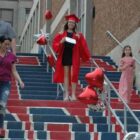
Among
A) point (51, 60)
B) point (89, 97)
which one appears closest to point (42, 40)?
point (51, 60)

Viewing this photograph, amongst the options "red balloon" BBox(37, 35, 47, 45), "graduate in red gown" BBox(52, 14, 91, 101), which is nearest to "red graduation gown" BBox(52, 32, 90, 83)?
"graduate in red gown" BBox(52, 14, 91, 101)

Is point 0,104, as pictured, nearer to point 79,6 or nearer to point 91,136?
point 91,136

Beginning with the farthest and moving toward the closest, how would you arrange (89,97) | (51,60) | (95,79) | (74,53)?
1. (51,60)
2. (74,53)
3. (95,79)
4. (89,97)

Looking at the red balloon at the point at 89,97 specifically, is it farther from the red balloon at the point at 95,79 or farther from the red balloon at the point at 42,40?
the red balloon at the point at 42,40

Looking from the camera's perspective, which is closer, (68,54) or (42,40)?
(68,54)

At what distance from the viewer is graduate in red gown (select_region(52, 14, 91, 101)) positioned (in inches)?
492

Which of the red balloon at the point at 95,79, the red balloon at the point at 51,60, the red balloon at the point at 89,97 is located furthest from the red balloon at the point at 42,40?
the red balloon at the point at 89,97

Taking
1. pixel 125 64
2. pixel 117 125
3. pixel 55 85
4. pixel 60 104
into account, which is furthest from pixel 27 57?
pixel 117 125

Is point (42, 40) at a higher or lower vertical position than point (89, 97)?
higher

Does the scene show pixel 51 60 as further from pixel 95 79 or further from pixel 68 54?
pixel 95 79

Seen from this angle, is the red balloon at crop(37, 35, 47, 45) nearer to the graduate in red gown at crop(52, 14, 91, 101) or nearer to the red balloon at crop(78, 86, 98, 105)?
the graduate in red gown at crop(52, 14, 91, 101)

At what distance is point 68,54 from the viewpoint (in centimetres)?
1273

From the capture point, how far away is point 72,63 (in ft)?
41.5

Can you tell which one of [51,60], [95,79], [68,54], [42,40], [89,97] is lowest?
[89,97]
